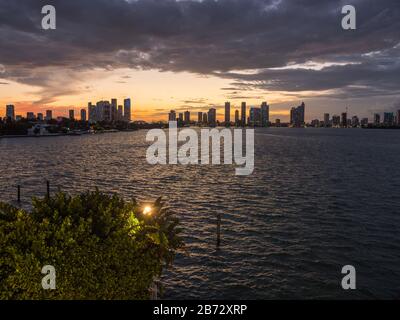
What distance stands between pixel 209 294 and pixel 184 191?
34.8 metres

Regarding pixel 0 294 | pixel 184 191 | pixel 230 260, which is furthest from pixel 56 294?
pixel 184 191

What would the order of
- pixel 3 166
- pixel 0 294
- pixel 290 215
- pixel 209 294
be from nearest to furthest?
pixel 0 294 < pixel 209 294 < pixel 290 215 < pixel 3 166

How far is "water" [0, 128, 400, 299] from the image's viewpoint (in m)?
25.3

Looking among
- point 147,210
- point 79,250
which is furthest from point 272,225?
point 79,250

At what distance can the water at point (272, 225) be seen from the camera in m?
25.3

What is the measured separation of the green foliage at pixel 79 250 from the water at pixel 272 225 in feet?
33.6

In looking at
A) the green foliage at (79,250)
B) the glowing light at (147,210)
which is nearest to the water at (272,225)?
the glowing light at (147,210)

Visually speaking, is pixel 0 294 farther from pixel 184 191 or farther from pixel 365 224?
pixel 184 191

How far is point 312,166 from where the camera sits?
300 ft

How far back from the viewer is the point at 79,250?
12.5 meters

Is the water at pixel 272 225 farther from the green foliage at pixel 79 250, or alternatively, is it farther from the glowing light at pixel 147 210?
the green foliage at pixel 79 250

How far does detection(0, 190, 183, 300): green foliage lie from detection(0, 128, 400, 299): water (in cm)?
1023

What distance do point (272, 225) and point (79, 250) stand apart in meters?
29.0

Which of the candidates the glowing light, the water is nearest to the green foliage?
the glowing light
